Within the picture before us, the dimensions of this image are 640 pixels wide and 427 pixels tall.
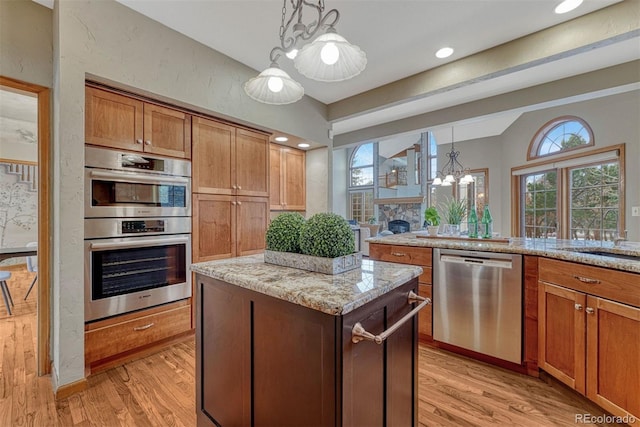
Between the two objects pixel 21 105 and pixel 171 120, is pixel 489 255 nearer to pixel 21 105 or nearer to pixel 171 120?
pixel 171 120

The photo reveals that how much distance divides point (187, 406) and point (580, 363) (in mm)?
2450

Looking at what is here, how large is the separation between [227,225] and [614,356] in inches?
117

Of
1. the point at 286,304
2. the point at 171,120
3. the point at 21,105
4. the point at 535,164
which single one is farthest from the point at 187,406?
the point at 535,164

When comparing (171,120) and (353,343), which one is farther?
(171,120)

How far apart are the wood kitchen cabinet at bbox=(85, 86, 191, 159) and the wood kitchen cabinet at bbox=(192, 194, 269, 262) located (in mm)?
512

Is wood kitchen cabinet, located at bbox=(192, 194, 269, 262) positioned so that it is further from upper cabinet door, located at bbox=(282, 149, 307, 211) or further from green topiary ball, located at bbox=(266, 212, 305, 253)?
green topiary ball, located at bbox=(266, 212, 305, 253)

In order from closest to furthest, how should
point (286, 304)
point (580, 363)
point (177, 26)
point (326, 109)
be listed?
point (286, 304)
point (580, 363)
point (177, 26)
point (326, 109)

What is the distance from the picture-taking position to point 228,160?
2.86 meters

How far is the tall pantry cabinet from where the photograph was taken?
262 cm

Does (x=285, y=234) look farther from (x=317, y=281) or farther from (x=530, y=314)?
(x=530, y=314)

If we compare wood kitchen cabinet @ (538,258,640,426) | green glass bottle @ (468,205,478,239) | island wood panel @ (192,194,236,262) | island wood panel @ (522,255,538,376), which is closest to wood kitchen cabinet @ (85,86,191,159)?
island wood panel @ (192,194,236,262)

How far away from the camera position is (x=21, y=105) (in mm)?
3262

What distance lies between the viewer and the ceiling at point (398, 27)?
2008 millimetres

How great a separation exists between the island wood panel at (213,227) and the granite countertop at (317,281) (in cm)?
130
